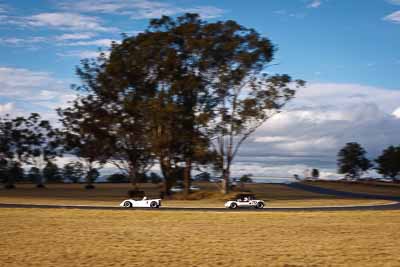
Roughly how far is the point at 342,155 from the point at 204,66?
121 metres

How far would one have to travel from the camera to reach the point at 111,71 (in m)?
67.1

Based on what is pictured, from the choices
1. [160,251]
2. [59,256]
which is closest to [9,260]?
[59,256]

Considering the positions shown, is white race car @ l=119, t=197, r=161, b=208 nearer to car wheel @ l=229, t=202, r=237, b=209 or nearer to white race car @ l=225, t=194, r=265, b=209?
white race car @ l=225, t=194, r=265, b=209

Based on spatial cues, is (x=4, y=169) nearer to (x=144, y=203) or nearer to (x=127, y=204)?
(x=127, y=204)

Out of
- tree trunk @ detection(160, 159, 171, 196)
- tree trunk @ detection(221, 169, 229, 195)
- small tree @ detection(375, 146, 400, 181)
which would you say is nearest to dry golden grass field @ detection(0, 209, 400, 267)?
tree trunk @ detection(221, 169, 229, 195)

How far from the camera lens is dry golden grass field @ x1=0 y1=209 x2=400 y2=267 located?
14.7 m

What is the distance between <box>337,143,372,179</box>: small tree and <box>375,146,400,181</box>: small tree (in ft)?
28.2

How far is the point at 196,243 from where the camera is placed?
60.6ft

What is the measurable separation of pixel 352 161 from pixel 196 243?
16336 centimetres

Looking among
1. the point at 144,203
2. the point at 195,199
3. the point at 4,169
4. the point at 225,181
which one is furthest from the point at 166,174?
the point at 4,169

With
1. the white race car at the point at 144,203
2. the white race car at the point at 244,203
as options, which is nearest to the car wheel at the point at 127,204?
the white race car at the point at 144,203

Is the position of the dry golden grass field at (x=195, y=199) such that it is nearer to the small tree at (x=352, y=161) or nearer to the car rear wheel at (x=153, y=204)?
the car rear wheel at (x=153, y=204)

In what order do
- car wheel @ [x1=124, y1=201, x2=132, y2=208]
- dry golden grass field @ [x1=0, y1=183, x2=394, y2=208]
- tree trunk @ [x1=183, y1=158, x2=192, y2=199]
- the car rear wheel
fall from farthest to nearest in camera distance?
tree trunk @ [x1=183, y1=158, x2=192, y2=199]
dry golden grass field @ [x1=0, y1=183, x2=394, y2=208]
car wheel @ [x1=124, y1=201, x2=132, y2=208]
the car rear wheel

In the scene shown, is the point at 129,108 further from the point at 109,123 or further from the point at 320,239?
the point at 320,239
